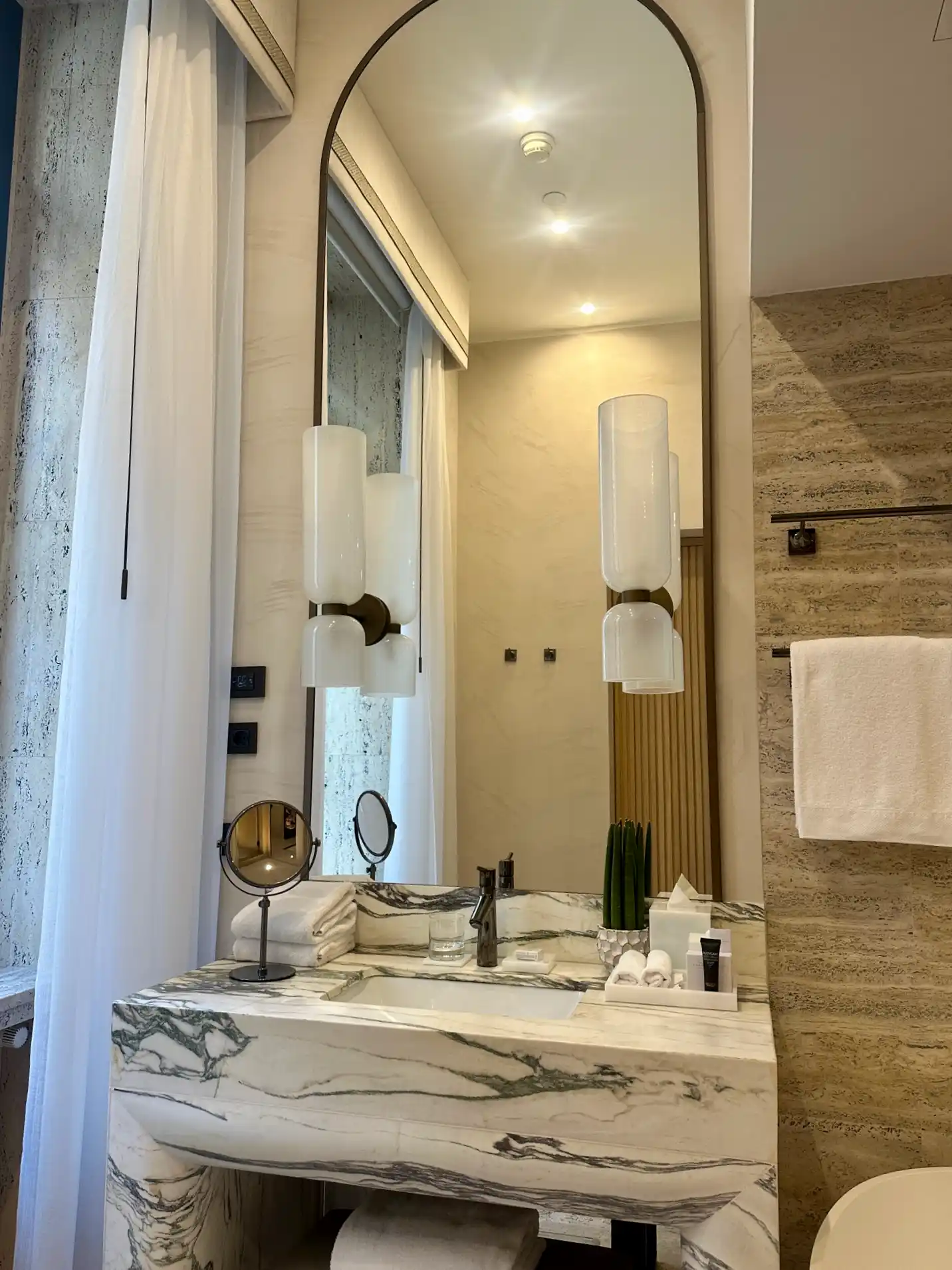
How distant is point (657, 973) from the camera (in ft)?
4.90

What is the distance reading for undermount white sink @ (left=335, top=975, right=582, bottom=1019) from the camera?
1565 millimetres

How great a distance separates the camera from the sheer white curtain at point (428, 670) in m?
1.89

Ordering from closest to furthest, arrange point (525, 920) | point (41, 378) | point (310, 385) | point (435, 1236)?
point (435, 1236) → point (525, 920) → point (310, 385) → point (41, 378)

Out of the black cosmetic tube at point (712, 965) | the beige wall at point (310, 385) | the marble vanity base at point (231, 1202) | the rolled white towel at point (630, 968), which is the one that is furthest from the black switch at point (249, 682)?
the black cosmetic tube at point (712, 965)

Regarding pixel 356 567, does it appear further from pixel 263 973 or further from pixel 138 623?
pixel 263 973

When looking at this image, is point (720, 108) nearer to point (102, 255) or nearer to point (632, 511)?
point (632, 511)

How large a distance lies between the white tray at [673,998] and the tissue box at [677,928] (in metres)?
0.11

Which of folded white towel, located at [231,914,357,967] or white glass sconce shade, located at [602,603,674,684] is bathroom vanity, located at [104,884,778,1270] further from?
white glass sconce shade, located at [602,603,674,684]

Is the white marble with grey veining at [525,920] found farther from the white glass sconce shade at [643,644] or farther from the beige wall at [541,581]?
the white glass sconce shade at [643,644]

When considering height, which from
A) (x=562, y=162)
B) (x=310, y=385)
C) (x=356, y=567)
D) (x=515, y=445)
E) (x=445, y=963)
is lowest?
(x=445, y=963)

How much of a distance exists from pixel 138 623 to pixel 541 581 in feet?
2.56

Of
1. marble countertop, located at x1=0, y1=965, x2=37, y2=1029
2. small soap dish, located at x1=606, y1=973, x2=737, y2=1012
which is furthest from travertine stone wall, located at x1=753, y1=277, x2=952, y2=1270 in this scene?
marble countertop, located at x1=0, y1=965, x2=37, y2=1029

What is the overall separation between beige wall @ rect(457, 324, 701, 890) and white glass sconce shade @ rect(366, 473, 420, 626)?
3.8 inches

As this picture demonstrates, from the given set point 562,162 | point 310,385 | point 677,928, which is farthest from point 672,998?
point 562,162
